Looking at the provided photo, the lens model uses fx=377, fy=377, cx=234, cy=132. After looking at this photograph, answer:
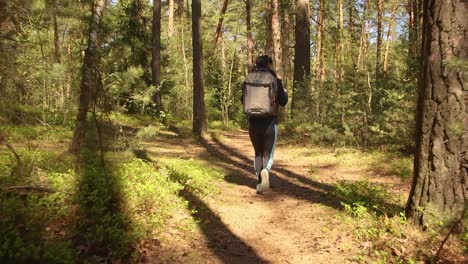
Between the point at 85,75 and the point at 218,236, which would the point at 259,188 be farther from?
the point at 85,75

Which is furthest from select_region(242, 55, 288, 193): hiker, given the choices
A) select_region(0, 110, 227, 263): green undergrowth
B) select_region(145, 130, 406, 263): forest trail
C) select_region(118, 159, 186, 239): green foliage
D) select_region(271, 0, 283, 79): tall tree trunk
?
select_region(271, 0, 283, 79): tall tree trunk

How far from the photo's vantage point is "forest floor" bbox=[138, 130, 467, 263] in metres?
4.23

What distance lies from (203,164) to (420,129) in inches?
225

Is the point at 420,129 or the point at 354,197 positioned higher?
the point at 420,129

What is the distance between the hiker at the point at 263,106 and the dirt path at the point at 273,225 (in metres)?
0.68

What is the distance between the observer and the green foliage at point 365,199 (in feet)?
16.3

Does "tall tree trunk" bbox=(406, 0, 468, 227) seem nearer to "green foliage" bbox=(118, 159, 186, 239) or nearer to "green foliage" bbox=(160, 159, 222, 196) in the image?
"green foliage" bbox=(118, 159, 186, 239)

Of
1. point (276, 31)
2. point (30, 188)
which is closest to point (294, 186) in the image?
point (30, 188)

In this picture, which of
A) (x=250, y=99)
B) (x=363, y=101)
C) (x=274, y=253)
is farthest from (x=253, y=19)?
(x=274, y=253)

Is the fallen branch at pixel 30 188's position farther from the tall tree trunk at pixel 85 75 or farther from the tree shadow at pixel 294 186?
the tree shadow at pixel 294 186

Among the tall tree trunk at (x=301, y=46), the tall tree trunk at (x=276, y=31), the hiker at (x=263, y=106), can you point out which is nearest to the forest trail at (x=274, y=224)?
the hiker at (x=263, y=106)

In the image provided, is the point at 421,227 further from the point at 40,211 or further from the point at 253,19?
the point at 253,19

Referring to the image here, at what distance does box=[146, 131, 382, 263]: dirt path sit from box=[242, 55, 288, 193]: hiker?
68 cm

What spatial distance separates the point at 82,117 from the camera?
6309 millimetres
